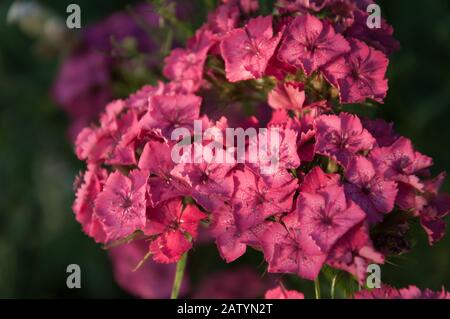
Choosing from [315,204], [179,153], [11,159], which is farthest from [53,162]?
[315,204]

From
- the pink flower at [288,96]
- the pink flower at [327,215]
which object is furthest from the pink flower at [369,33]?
the pink flower at [327,215]

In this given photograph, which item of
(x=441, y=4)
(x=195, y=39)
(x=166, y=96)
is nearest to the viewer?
(x=166, y=96)

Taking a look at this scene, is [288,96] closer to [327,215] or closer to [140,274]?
[327,215]

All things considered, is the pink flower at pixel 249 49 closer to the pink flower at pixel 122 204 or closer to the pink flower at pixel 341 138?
the pink flower at pixel 341 138

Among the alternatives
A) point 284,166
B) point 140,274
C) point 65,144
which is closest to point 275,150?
point 284,166

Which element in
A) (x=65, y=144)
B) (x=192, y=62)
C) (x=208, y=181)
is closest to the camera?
(x=208, y=181)

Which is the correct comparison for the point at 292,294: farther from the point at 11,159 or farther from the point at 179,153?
the point at 11,159
